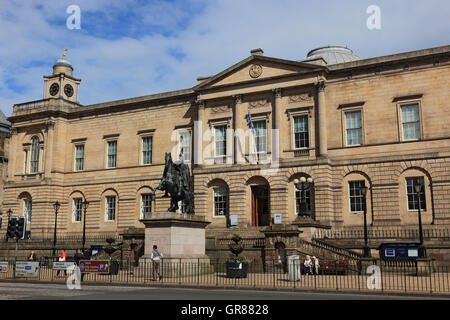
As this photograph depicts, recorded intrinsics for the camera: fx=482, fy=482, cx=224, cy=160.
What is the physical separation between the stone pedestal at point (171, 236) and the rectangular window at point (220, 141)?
52.0 ft

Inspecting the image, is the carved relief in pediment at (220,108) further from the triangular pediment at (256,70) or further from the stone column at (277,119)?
the stone column at (277,119)

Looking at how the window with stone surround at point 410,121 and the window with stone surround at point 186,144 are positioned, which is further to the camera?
the window with stone surround at point 186,144

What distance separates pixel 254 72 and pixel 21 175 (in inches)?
1065

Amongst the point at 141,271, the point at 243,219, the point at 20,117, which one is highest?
the point at 20,117

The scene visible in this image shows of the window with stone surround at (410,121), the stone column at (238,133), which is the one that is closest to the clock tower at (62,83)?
the stone column at (238,133)

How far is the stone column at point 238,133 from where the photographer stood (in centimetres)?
3947

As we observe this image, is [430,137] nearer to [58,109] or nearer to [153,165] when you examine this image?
[153,165]

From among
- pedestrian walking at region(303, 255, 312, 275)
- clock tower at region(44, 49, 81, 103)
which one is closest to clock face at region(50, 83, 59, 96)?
clock tower at region(44, 49, 81, 103)

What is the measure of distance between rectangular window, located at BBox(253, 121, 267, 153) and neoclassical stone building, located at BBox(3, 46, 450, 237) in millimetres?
116

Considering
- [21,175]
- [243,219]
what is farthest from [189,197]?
[21,175]

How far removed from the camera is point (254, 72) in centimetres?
3978

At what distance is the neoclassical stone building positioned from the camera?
34.2 meters

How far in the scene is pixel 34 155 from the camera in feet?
164

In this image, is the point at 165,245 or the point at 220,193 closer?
the point at 165,245
